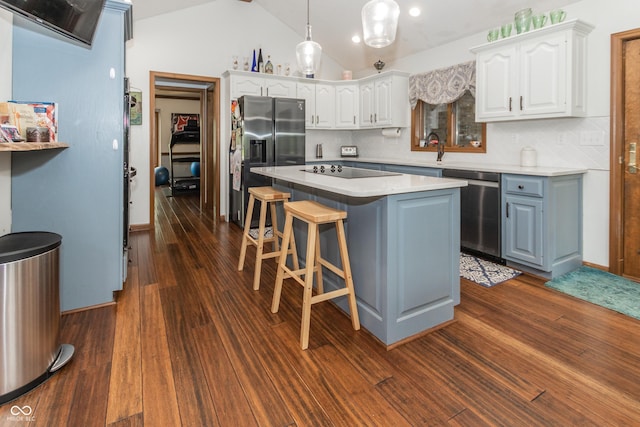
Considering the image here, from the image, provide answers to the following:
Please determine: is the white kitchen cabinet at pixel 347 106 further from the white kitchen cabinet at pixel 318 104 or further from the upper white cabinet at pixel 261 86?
the upper white cabinet at pixel 261 86

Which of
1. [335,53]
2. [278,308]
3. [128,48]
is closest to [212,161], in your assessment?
[128,48]

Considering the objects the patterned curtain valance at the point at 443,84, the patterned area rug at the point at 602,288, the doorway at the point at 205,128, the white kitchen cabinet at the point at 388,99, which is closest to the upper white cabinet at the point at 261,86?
the doorway at the point at 205,128

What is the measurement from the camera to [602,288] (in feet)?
9.46

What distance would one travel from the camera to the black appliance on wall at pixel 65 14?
1.86 m

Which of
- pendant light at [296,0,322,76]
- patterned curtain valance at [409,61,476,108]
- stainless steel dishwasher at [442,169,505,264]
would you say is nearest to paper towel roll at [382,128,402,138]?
patterned curtain valance at [409,61,476,108]

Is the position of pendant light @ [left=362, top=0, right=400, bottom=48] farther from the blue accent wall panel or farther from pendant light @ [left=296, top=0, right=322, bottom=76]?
the blue accent wall panel

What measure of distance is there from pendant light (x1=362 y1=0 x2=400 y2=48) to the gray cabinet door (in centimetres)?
188

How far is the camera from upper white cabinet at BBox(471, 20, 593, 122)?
3.07m

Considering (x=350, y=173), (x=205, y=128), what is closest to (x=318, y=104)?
(x=205, y=128)

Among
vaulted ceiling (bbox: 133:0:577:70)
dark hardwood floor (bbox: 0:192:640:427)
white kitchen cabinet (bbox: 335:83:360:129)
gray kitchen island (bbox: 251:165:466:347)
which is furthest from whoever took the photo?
white kitchen cabinet (bbox: 335:83:360:129)

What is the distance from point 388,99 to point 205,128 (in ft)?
10.0

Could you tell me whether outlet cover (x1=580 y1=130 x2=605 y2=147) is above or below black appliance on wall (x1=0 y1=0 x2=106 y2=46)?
below

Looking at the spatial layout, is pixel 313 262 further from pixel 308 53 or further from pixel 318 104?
pixel 318 104

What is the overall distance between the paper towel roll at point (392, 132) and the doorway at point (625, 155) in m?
2.71
